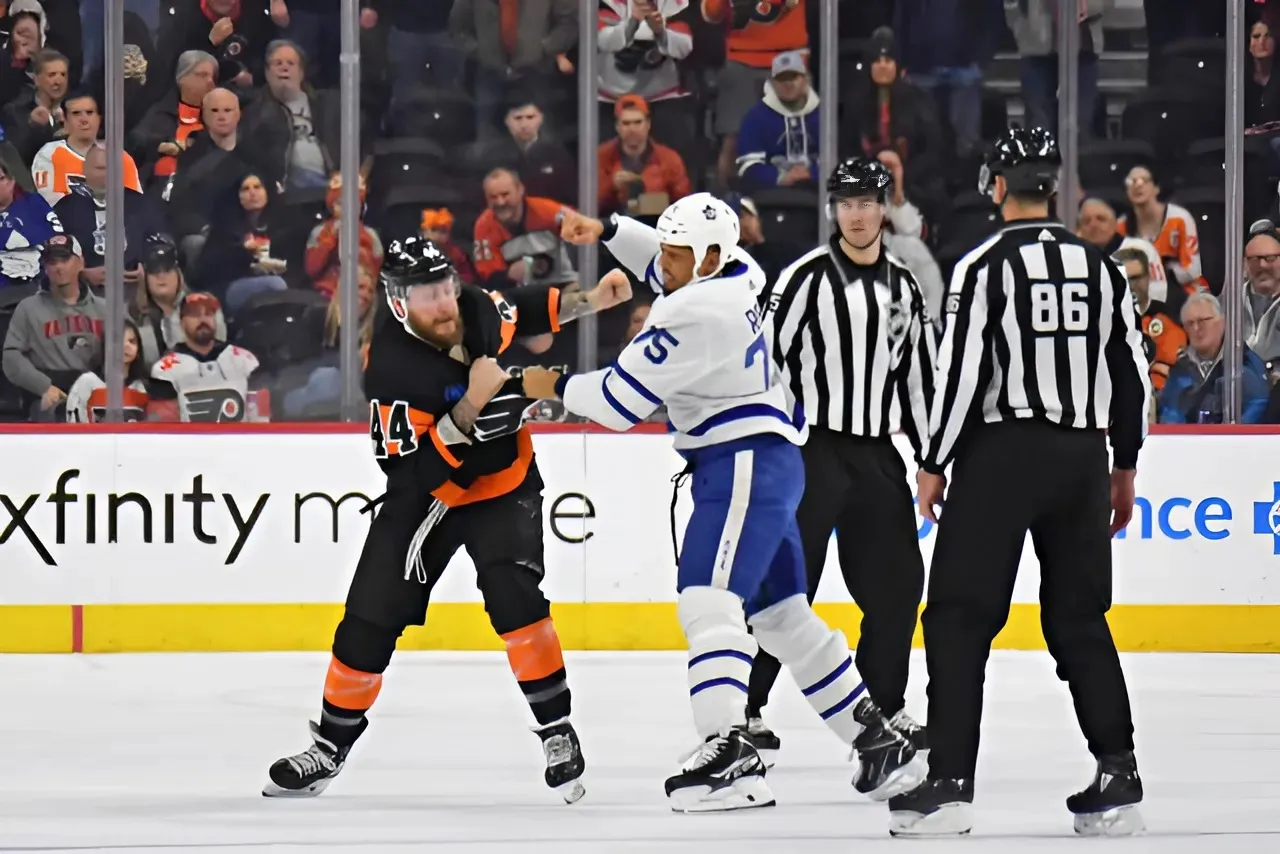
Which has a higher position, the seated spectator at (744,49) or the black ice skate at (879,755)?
the seated spectator at (744,49)

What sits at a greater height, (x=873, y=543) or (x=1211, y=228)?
(x=1211, y=228)

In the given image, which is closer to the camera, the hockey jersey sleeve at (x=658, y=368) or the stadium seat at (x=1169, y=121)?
the hockey jersey sleeve at (x=658, y=368)

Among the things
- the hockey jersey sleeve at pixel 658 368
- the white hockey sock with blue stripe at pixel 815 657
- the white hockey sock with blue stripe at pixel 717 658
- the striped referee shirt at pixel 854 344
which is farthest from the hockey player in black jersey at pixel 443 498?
the striped referee shirt at pixel 854 344

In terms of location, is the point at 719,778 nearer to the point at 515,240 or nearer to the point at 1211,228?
the point at 515,240

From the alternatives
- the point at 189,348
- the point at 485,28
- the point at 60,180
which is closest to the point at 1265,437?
the point at 485,28

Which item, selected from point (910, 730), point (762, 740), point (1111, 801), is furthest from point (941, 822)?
point (762, 740)

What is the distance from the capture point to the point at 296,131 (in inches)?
347

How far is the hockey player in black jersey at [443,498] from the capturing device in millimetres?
4594

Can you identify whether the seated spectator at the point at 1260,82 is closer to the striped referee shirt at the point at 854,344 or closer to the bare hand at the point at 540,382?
the striped referee shirt at the point at 854,344

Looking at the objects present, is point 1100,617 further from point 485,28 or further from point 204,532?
point 485,28

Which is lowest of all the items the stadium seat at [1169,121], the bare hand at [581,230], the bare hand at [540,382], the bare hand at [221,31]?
the bare hand at [540,382]

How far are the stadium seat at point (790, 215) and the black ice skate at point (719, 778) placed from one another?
468cm

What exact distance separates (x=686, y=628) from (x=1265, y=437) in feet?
14.3

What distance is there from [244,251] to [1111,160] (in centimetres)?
368
